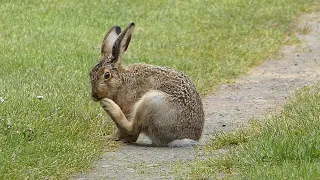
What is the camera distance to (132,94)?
353 inches

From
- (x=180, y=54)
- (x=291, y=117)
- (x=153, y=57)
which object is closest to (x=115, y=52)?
(x=291, y=117)

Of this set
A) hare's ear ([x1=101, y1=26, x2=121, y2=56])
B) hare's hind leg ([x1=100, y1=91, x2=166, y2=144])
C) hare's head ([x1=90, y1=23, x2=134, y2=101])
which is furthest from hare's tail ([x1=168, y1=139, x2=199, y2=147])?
hare's ear ([x1=101, y1=26, x2=121, y2=56])

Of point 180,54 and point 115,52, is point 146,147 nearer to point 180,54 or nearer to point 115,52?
point 115,52

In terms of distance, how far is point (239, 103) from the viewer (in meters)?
11.8

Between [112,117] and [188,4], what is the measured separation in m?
14.0

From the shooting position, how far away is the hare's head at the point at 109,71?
354 inches

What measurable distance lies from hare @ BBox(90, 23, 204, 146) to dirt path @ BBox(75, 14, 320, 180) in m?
0.20

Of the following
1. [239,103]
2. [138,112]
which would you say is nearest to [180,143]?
[138,112]

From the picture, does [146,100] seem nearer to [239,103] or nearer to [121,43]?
[121,43]

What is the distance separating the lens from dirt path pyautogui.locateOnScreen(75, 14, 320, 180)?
736 cm

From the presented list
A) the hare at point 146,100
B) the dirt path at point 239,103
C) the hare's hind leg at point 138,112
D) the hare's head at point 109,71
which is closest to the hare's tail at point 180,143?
the hare at point 146,100

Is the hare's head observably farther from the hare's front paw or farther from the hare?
the hare's front paw

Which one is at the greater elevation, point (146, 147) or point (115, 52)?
point (115, 52)

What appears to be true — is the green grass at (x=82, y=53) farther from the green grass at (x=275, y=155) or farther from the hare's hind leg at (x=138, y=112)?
the green grass at (x=275, y=155)
